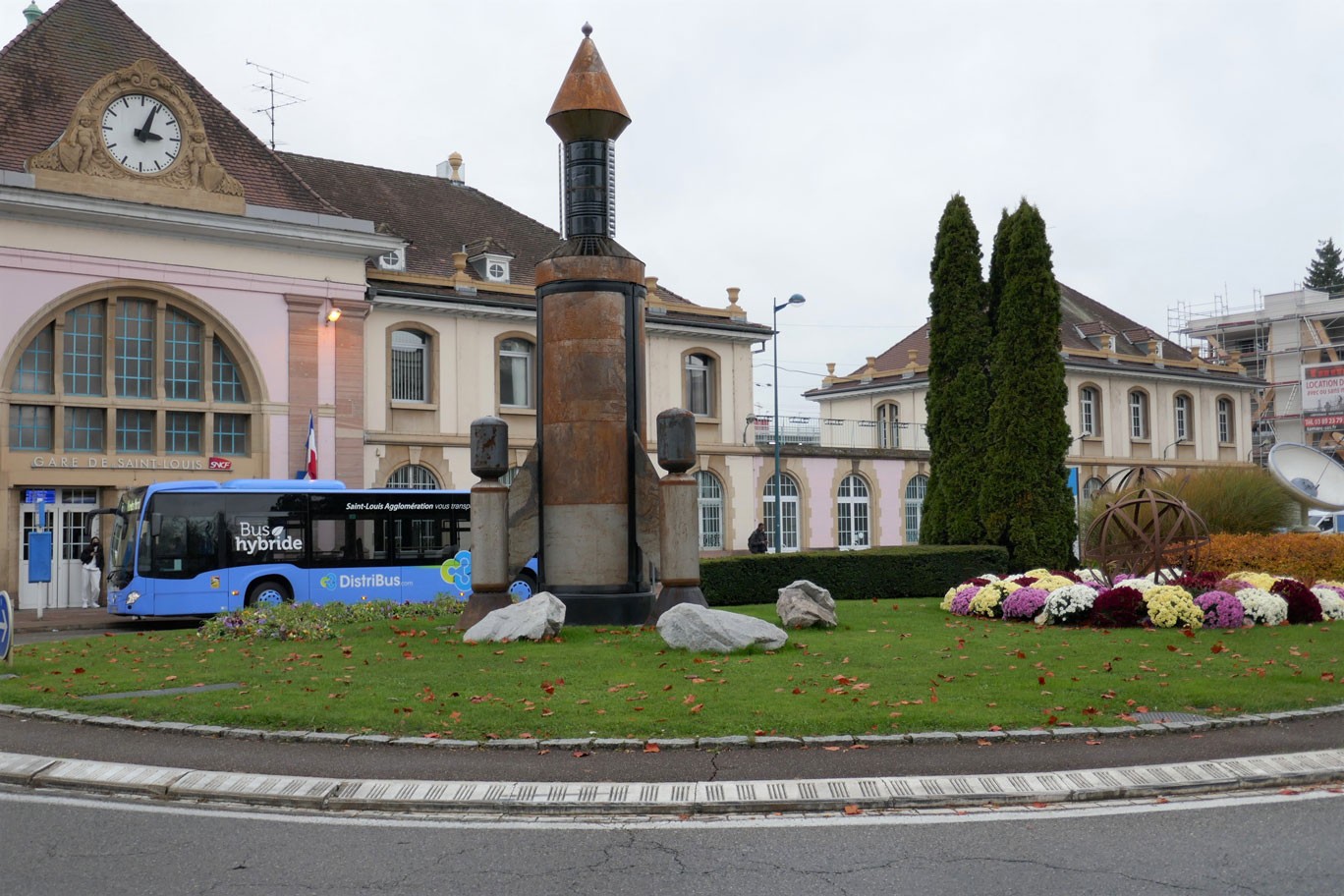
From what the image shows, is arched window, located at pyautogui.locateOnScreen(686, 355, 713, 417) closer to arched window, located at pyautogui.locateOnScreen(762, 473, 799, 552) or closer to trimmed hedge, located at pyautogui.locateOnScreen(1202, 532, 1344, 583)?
arched window, located at pyautogui.locateOnScreen(762, 473, 799, 552)

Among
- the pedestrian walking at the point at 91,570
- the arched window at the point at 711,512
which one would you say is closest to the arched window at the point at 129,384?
the pedestrian walking at the point at 91,570

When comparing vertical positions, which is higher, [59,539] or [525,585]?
[59,539]

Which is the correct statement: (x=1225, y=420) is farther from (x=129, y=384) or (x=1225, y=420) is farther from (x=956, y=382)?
(x=129, y=384)

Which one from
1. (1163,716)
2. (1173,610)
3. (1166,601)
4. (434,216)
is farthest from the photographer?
(434,216)

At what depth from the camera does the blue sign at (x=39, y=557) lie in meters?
29.8

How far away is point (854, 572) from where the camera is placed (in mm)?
27641

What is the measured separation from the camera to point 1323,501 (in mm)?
32688

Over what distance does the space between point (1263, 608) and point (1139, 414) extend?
4313 centimetres

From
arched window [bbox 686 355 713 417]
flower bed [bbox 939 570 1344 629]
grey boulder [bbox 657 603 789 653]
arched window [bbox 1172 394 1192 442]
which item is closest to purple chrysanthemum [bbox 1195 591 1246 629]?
flower bed [bbox 939 570 1344 629]

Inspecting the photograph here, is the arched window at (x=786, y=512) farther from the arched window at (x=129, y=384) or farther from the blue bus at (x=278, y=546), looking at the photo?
the arched window at (x=129, y=384)

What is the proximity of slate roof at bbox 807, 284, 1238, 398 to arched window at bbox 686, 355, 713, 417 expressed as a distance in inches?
646

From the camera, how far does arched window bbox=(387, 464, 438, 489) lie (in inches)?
1521

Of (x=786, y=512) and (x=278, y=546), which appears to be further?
(x=786, y=512)

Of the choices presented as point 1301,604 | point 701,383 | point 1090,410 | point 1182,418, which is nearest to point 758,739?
point 1301,604
